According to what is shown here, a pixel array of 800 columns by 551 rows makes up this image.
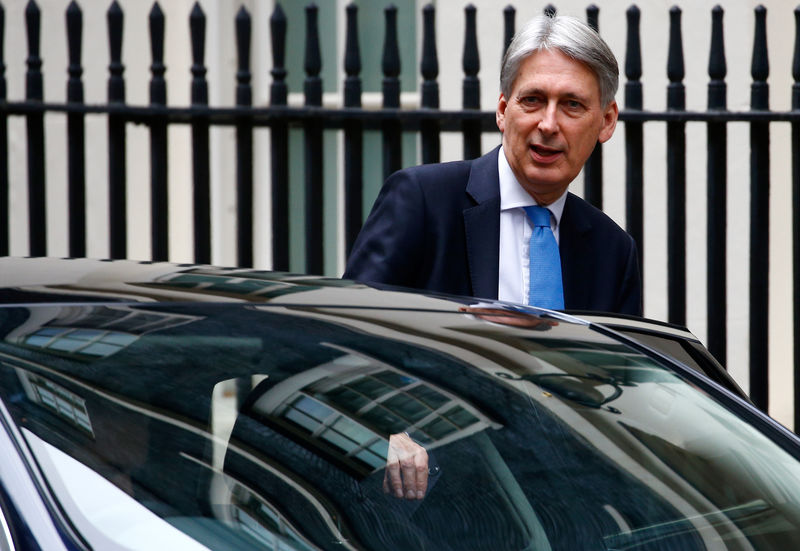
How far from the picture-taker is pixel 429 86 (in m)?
4.43

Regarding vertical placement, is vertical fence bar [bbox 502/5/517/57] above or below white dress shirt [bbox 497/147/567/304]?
above

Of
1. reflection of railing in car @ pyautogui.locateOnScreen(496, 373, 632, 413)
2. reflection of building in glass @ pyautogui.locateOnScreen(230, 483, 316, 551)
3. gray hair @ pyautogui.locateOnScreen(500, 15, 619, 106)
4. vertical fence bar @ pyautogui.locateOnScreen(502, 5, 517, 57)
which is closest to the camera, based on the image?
reflection of building in glass @ pyautogui.locateOnScreen(230, 483, 316, 551)

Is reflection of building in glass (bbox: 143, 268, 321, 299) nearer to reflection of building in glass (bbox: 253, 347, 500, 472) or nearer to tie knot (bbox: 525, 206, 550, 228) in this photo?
reflection of building in glass (bbox: 253, 347, 500, 472)

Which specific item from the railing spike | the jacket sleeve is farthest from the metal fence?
the jacket sleeve

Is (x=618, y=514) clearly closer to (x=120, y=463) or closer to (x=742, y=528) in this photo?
(x=742, y=528)

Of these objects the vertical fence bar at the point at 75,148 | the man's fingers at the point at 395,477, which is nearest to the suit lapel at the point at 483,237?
the man's fingers at the point at 395,477

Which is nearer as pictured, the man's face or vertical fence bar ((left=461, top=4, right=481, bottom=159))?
the man's face

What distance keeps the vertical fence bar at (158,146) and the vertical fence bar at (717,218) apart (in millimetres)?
2051

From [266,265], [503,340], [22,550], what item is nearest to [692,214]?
[266,265]

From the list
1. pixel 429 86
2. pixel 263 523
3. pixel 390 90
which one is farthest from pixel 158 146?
pixel 263 523

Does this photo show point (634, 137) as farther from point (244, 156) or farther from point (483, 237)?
point (483, 237)

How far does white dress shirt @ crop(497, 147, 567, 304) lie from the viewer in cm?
276

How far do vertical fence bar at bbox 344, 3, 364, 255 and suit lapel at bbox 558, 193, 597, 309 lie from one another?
5.61 ft

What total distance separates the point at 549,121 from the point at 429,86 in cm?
182
